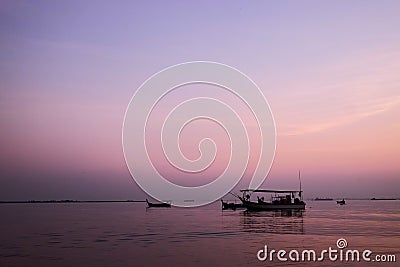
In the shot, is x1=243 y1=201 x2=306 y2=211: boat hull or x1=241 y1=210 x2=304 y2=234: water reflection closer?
x1=241 y1=210 x2=304 y2=234: water reflection

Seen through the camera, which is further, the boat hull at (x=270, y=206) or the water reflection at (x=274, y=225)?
the boat hull at (x=270, y=206)

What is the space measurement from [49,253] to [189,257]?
12.5 metres

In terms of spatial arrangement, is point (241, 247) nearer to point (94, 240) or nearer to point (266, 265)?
point (266, 265)

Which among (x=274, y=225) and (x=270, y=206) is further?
(x=270, y=206)

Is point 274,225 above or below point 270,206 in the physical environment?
below

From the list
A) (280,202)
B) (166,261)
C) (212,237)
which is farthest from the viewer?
(280,202)

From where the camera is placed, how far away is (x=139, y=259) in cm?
3684

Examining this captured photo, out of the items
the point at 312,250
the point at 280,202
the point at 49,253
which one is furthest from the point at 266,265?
the point at 280,202

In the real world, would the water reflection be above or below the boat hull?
below

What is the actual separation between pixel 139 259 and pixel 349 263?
51.7 ft

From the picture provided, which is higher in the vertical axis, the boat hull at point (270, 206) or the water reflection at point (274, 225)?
the boat hull at point (270, 206)

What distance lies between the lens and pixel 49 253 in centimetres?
4072

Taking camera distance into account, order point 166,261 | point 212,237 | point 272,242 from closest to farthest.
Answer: point 166,261 → point 272,242 → point 212,237

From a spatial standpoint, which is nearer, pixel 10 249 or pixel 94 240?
pixel 10 249
